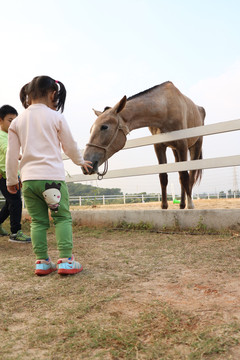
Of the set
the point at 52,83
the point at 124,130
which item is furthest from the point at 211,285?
the point at 124,130

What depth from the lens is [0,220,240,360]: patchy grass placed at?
1023 millimetres

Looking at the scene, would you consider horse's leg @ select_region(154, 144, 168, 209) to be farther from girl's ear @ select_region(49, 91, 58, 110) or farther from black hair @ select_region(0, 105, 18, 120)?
girl's ear @ select_region(49, 91, 58, 110)

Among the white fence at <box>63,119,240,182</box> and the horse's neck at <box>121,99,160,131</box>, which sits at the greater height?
the horse's neck at <box>121,99,160,131</box>

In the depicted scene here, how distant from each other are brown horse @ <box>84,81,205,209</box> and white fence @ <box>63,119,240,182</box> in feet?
0.82

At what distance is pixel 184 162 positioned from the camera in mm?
3773

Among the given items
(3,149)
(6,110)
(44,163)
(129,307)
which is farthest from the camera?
(6,110)

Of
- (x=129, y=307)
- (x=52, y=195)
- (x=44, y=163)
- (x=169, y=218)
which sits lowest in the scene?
(x=129, y=307)

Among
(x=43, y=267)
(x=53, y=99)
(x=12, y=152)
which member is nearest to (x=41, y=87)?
(x=53, y=99)

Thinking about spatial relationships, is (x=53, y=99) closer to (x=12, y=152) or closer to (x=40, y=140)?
(x=40, y=140)

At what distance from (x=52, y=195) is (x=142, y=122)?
2447mm

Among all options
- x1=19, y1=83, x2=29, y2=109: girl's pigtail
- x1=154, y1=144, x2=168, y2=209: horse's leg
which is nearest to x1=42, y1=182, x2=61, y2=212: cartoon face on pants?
x1=19, y1=83, x2=29, y2=109: girl's pigtail

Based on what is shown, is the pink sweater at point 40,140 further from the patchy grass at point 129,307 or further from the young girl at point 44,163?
the patchy grass at point 129,307

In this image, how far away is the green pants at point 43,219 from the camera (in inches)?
81.6

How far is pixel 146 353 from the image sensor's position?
3.22 feet
